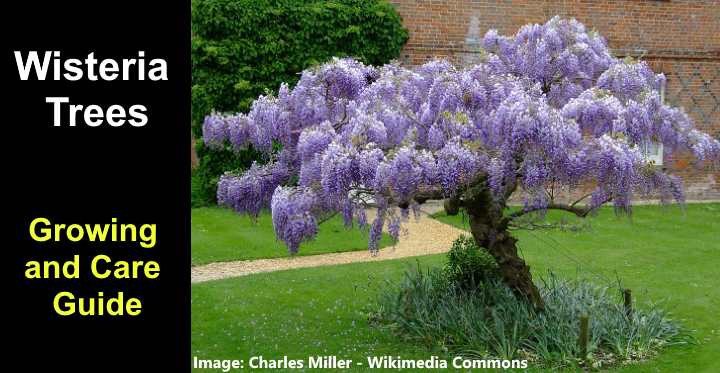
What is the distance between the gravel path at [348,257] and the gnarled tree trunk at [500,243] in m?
2.00

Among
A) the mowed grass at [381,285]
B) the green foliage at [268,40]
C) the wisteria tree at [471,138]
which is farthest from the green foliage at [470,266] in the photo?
the green foliage at [268,40]

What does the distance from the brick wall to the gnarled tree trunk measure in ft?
27.7

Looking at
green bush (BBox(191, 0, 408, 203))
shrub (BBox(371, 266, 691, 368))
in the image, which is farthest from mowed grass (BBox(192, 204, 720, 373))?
green bush (BBox(191, 0, 408, 203))

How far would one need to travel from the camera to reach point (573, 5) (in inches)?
652

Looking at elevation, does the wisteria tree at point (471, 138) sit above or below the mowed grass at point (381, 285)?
above

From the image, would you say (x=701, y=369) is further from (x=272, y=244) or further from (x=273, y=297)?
(x=272, y=244)

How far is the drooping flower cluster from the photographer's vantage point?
6.43 metres

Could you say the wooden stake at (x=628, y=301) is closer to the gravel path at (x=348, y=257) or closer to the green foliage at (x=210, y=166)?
the gravel path at (x=348, y=257)

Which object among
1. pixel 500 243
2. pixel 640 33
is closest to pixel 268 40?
pixel 640 33

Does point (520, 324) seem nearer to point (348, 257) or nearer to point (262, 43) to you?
point (348, 257)

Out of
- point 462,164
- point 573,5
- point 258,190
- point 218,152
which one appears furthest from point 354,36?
point 462,164

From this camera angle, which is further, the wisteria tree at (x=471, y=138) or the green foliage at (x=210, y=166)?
the green foliage at (x=210, y=166)

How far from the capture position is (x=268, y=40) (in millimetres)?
15344

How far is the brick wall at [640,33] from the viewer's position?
52.6ft
